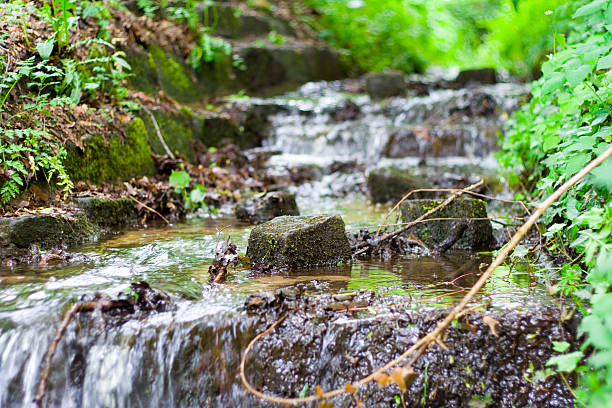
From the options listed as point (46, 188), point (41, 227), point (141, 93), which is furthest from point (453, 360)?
point (141, 93)

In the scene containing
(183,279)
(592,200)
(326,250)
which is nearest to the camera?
(592,200)

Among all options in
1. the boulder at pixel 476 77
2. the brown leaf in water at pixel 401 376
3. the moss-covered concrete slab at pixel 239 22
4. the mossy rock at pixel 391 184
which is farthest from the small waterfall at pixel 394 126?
the brown leaf in water at pixel 401 376

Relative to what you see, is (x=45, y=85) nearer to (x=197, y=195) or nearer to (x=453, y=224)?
(x=197, y=195)

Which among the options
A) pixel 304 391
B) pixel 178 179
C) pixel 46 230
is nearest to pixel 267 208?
pixel 178 179

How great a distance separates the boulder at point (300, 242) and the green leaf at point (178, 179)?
7.01ft

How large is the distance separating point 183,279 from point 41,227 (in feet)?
4.41

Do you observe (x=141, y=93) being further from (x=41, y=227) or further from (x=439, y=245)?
(x=439, y=245)

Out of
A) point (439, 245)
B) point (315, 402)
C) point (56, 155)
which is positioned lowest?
point (315, 402)

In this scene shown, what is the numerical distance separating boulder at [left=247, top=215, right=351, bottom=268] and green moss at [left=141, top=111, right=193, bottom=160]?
298 cm

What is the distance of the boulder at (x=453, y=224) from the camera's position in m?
3.71

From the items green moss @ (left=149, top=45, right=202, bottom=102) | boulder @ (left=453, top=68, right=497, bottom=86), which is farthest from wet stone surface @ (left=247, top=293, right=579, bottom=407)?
boulder @ (left=453, top=68, right=497, bottom=86)

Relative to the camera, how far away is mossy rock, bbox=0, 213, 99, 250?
133 inches

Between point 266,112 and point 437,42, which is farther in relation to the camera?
point 437,42

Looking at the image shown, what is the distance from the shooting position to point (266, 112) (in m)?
9.24
